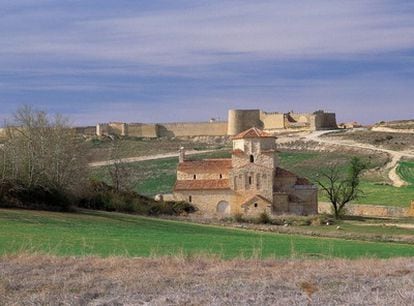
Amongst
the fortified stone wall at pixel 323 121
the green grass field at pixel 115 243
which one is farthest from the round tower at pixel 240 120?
the green grass field at pixel 115 243

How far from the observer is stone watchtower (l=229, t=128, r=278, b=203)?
58.0 meters

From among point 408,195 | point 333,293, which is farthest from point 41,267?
point 408,195

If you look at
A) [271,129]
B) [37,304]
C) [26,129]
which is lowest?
[37,304]

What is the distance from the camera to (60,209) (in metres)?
42.3

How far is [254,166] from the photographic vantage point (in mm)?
58281

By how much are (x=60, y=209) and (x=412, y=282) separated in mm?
31199

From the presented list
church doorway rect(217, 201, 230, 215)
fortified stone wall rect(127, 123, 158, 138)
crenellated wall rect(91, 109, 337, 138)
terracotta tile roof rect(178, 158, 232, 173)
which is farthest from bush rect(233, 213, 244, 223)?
fortified stone wall rect(127, 123, 158, 138)

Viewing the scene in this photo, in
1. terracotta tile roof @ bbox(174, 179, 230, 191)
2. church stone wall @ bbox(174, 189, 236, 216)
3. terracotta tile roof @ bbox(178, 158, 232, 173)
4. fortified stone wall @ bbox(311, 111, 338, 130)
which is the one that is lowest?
church stone wall @ bbox(174, 189, 236, 216)

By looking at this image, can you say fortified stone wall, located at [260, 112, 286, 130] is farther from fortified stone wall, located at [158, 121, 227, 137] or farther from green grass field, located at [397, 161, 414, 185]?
green grass field, located at [397, 161, 414, 185]

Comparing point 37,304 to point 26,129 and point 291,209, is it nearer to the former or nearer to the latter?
point 26,129

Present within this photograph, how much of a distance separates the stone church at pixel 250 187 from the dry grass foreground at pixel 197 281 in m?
41.3

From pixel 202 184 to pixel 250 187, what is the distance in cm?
386

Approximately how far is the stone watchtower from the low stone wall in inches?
211

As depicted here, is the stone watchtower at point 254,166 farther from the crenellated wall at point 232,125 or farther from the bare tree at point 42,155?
the crenellated wall at point 232,125
